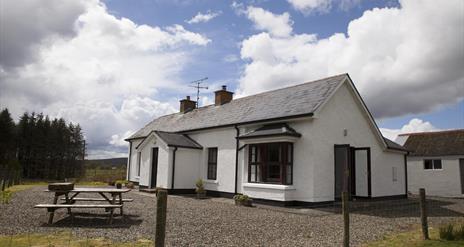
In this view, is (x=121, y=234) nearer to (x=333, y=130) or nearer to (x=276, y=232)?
(x=276, y=232)

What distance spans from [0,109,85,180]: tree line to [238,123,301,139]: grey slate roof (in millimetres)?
40015

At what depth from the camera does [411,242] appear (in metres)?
7.84

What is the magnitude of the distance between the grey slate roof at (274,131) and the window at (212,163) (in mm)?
4099

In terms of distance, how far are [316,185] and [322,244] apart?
7002mm

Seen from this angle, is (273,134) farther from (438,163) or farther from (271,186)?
(438,163)

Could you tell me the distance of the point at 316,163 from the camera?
14492 mm

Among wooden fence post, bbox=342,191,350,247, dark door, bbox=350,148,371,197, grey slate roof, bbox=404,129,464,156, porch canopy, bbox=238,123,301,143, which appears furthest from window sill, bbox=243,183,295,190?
grey slate roof, bbox=404,129,464,156

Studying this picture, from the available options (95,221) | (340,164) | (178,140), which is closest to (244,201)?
(340,164)

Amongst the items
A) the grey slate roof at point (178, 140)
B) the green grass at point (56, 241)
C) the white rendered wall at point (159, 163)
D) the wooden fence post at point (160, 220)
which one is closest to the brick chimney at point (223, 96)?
the grey slate roof at point (178, 140)

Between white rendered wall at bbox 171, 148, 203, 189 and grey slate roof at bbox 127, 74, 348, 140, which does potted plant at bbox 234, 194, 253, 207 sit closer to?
grey slate roof at bbox 127, 74, 348, 140

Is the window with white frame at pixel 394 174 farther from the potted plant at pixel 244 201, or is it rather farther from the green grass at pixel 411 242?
the green grass at pixel 411 242

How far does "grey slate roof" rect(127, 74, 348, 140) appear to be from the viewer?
15.5m

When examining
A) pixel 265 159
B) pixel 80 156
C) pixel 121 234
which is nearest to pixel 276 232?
pixel 121 234

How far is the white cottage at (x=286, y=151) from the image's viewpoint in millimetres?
14719
